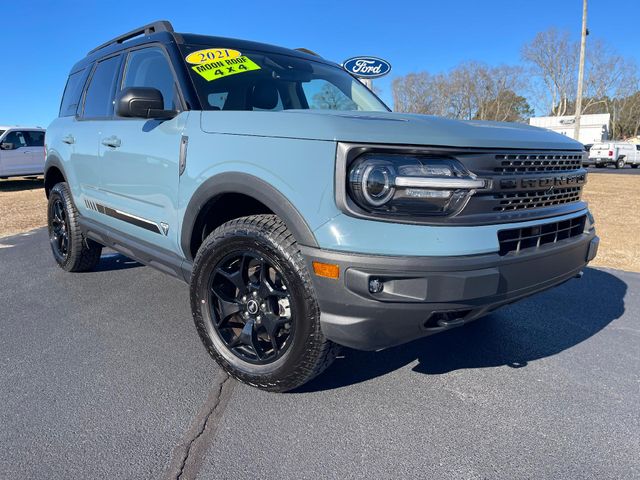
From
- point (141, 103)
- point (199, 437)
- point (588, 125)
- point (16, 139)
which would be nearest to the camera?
point (199, 437)

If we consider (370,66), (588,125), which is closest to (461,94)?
(588,125)

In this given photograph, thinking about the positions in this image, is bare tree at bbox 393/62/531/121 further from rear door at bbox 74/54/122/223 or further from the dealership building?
rear door at bbox 74/54/122/223

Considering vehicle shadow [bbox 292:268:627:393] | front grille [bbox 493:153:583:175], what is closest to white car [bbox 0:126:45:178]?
vehicle shadow [bbox 292:268:627:393]

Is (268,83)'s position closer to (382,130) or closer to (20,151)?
(382,130)

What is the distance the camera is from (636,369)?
9.27ft

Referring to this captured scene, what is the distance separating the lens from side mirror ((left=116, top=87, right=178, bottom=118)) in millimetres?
2643

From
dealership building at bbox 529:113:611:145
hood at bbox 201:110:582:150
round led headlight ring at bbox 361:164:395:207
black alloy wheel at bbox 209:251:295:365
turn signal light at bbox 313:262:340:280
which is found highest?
dealership building at bbox 529:113:611:145

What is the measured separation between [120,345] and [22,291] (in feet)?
5.77

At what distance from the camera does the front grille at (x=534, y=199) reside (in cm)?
211

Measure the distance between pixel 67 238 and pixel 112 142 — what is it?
160 cm

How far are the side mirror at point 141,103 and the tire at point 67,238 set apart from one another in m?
2.04

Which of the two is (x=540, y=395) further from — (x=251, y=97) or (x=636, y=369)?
(x=251, y=97)

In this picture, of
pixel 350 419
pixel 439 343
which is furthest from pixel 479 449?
pixel 439 343

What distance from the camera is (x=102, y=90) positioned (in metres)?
3.96
